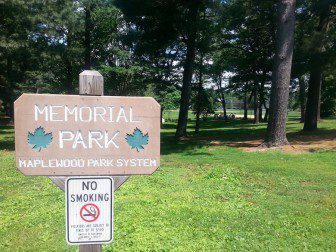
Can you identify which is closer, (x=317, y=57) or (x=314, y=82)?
(x=317, y=57)

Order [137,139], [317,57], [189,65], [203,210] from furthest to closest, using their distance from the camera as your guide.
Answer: [189,65] → [317,57] → [203,210] → [137,139]

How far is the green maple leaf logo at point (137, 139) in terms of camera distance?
2.63 meters

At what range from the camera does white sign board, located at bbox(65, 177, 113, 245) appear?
2.53 metres

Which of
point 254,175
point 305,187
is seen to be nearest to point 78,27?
point 254,175

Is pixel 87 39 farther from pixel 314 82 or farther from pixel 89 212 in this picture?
pixel 89 212

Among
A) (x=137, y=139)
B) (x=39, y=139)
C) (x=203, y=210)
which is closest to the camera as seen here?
(x=39, y=139)

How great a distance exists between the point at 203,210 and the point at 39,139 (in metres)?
4.06

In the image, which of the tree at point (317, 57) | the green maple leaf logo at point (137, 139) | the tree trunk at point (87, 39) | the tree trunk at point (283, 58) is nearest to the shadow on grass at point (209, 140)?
the tree trunk at point (283, 58)

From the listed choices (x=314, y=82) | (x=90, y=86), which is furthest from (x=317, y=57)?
(x=90, y=86)

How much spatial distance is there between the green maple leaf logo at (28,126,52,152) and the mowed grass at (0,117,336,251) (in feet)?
7.91

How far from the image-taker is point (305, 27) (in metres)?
18.5

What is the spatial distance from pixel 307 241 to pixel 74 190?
11.6 ft

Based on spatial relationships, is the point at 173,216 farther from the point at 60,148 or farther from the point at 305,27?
the point at 305,27

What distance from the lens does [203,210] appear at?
602 centimetres
